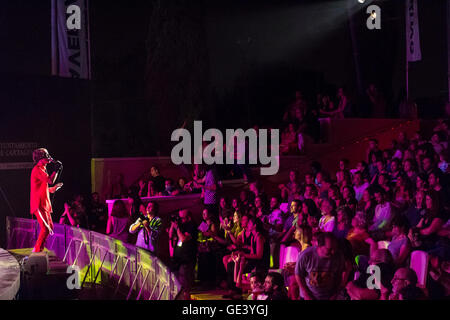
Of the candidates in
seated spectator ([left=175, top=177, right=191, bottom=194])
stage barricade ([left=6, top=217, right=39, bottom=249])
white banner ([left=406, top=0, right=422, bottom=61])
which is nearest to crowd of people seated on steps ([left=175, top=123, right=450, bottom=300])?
seated spectator ([left=175, top=177, right=191, bottom=194])

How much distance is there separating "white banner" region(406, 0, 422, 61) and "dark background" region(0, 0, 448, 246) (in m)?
0.89

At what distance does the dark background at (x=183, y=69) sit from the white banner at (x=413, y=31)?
89 cm

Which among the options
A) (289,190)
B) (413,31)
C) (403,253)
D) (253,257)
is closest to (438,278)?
(403,253)

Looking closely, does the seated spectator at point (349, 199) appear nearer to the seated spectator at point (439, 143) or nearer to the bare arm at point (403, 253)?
the bare arm at point (403, 253)

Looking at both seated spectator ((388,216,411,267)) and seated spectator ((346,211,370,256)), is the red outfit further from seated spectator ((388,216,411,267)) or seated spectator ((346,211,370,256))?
seated spectator ((388,216,411,267))

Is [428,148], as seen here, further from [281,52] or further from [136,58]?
[136,58]

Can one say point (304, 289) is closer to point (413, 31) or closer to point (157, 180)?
point (157, 180)

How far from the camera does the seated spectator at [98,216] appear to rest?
36.0ft

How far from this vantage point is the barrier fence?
270 inches

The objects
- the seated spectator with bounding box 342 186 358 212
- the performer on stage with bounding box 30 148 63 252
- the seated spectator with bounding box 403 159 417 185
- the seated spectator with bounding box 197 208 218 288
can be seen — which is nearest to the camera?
the seated spectator with bounding box 342 186 358 212
